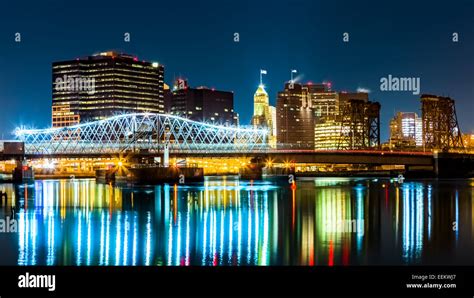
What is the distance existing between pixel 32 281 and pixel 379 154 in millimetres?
92267

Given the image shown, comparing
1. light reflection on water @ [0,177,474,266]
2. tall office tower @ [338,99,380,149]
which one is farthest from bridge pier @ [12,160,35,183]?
tall office tower @ [338,99,380,149]

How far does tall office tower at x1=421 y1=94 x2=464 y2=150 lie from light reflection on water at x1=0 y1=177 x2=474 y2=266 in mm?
87595

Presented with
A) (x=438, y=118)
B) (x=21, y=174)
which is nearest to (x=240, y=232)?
(x=21, y=174)

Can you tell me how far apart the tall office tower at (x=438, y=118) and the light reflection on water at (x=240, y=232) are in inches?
3449

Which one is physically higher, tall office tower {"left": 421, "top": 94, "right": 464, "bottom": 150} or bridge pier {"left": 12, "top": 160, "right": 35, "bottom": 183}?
tall office tower {"left": 421, "top": 94, "right": 464, "bottom": 150}

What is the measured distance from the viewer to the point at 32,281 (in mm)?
27312

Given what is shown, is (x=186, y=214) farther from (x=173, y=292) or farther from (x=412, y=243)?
(x=173, y=292)

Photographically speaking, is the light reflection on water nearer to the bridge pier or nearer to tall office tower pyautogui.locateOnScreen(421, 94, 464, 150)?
the bridge pier

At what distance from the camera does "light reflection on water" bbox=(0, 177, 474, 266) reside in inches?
1303

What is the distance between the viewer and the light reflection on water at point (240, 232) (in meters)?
33.1

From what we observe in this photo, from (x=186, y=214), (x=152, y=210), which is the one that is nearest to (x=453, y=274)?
(x=186, y=214)

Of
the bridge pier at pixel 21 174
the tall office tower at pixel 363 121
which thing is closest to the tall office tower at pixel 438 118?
the tall office tower at pixel 363 121

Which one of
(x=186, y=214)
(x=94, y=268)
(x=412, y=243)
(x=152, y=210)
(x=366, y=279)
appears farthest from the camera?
(x=152, y=210)

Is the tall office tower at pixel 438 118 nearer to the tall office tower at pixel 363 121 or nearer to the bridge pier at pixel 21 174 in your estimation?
the tall office tower at pixel 363 121
